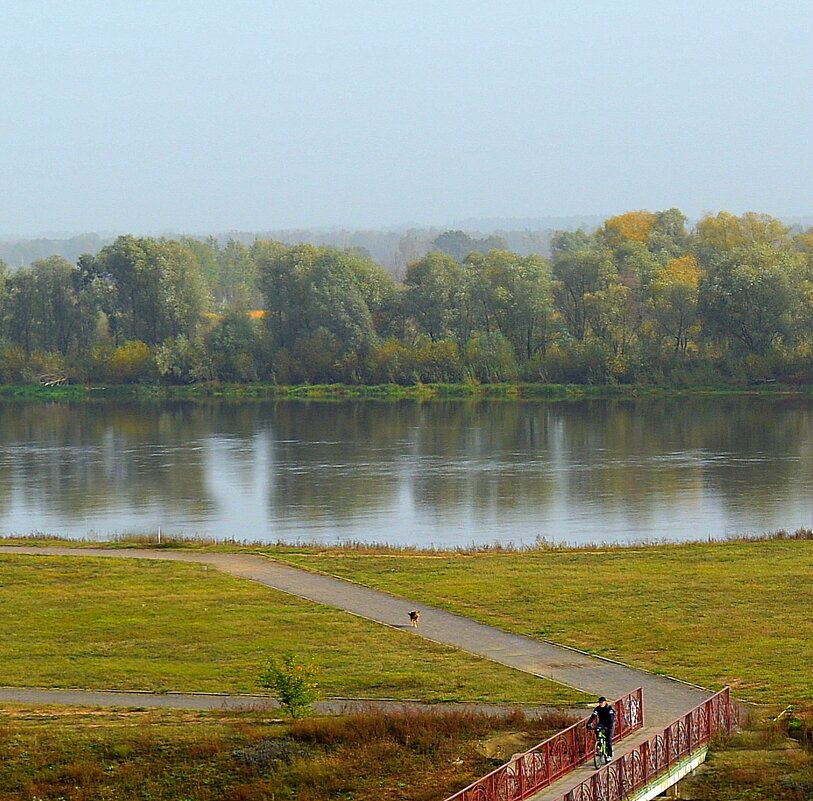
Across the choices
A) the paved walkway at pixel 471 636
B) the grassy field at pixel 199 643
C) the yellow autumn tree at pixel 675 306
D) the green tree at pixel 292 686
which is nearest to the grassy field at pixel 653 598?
the paved walkway at pixel 471 636

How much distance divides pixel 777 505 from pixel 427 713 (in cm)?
2752

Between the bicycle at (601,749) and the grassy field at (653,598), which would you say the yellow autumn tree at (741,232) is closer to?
the grassy field at (653,598)

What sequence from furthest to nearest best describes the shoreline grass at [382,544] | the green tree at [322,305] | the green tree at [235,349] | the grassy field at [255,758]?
the green tree at [235,349] → the green tree at [322,305] → the shoreline grass at [382,544] → the grassy field at [255,758]

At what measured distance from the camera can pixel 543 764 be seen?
15.4m

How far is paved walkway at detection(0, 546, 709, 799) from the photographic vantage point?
64.9 ft

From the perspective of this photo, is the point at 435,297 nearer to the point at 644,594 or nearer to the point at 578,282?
the point at 578,282

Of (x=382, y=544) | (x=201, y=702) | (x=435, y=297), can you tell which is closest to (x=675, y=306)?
(x=435, y=297)

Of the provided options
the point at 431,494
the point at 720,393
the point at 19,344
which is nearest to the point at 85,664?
the point at 431,494

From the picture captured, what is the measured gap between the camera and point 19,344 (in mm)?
107625

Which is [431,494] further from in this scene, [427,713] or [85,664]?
[427,713]

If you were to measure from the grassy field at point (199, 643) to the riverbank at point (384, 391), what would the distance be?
64.8 metres

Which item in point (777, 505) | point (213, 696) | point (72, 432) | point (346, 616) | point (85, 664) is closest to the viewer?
point (213, 696)

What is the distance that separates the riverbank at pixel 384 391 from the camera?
300 ft

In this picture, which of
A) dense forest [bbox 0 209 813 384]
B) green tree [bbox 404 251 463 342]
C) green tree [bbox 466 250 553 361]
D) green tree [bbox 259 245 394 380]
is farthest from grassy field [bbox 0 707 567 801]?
green tree [bbox 404 251 463 342]
